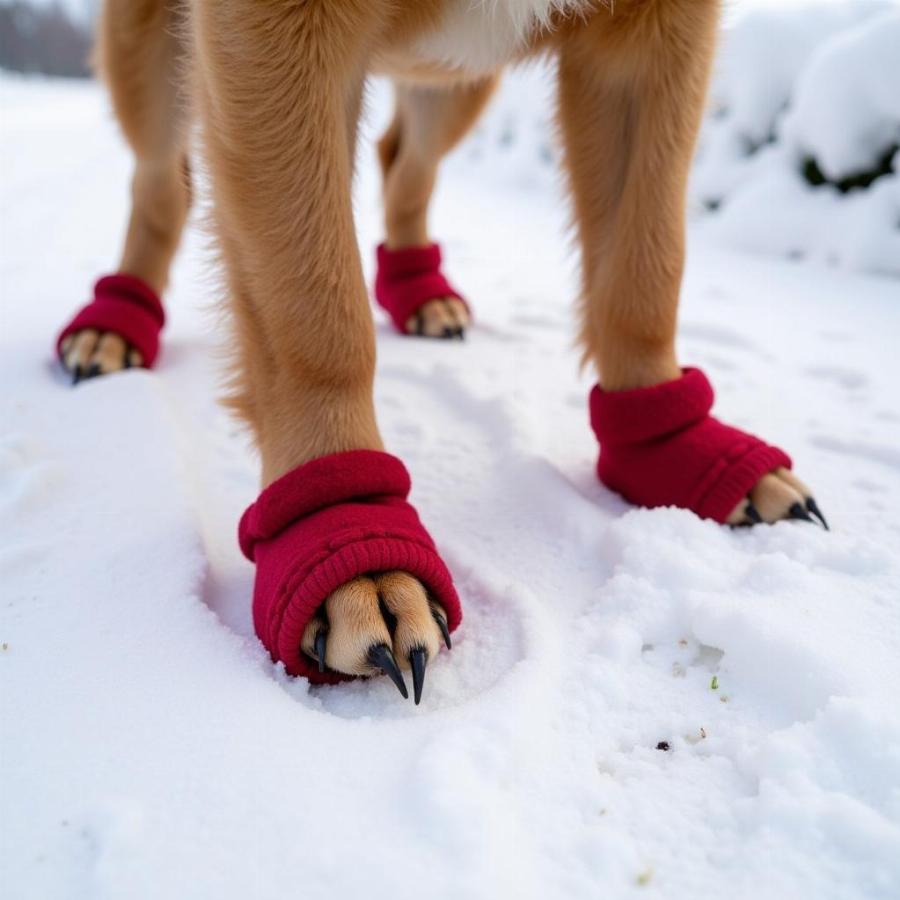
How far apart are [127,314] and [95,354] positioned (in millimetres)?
138

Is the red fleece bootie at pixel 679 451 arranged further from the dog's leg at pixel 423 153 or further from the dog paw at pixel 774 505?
the dog's leg at pixel 423 153

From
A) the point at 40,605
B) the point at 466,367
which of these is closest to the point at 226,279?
the point at 40,605

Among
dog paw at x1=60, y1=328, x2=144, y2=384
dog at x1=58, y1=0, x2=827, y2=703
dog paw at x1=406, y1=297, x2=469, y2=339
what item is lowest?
dog paw at x1=406, y1=297, x2=469, y2=339

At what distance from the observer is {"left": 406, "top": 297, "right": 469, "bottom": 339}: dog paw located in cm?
211

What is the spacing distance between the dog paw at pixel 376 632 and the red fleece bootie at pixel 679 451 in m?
0.49

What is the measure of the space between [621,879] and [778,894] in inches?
4.5

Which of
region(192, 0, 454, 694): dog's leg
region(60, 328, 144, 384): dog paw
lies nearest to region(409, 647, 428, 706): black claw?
region(192, 0, 454, 694): dog's leg

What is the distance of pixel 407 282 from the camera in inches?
87.2

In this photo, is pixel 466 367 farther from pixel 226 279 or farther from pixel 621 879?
pixel 621 879

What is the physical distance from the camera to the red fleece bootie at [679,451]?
3.92 ft

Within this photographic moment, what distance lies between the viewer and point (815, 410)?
5.51 feet

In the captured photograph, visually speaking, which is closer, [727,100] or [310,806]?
[310,806]

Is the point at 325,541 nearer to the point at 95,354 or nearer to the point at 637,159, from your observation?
the point at 637,159

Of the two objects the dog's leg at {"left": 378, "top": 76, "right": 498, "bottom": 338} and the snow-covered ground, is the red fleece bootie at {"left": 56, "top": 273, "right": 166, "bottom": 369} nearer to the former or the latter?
the snow-covered ground
